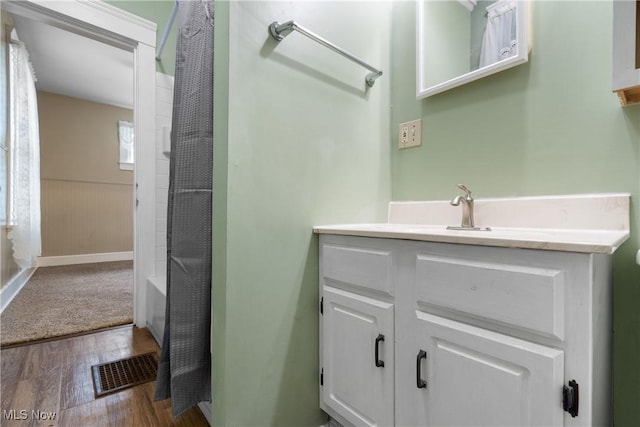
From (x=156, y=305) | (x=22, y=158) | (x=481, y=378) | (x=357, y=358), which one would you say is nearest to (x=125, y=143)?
(x=22, y=158)

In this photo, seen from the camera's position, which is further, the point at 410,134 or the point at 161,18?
the point at 161,18

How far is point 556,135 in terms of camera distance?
3.37 feet

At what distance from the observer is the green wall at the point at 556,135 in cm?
89

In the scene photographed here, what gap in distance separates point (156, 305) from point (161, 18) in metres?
2.01

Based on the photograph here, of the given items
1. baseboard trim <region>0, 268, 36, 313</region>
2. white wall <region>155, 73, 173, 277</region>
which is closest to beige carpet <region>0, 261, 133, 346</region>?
baseboard trim <region>0, 268, 36, 313</region>

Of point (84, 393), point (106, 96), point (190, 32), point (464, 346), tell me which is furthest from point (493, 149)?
point (106, 96)

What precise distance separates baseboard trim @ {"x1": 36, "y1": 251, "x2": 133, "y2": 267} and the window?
1.41 metres

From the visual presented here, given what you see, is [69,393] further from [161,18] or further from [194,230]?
[161,18]

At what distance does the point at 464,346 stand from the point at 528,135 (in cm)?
80

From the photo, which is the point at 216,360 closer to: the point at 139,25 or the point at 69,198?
the point at 139,25

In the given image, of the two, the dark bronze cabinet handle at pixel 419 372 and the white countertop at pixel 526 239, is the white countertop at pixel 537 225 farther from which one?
the dark bronze cabinet handle at pixel 419 372

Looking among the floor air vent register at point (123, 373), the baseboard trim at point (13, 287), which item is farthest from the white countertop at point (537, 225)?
the baseboard trim at point (13, 287)

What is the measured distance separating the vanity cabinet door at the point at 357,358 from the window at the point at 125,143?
16.8ft

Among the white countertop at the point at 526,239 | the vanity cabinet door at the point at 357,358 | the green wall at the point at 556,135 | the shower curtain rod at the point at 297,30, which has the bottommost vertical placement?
the vanity cabinet door at the point at 357,358
